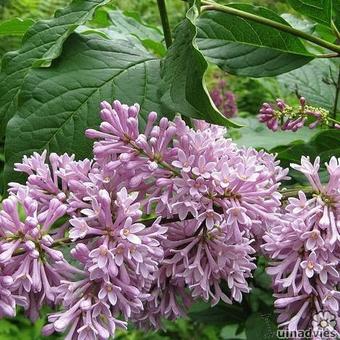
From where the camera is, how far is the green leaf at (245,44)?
870 mm

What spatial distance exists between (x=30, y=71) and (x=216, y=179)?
0.31m

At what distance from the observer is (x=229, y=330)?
191 cm

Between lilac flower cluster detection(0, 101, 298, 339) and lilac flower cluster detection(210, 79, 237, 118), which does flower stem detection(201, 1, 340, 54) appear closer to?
lilac flower cluster detection(0, 101, 298, 339)

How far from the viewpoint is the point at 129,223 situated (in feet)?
2.08

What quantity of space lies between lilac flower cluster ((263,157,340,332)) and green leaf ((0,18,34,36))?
576 millimetres

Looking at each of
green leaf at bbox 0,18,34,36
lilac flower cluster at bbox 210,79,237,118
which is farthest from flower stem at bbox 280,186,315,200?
lilac flower cluster at bbox 210,79,237,118

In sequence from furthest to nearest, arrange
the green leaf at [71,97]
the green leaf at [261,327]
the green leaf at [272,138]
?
the green leaf at [272,138], the green leaf at [261,327], the green leaf at [71,97]

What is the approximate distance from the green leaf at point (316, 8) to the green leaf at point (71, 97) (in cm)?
25

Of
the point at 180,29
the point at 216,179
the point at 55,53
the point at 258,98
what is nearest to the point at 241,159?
the point at 216,179

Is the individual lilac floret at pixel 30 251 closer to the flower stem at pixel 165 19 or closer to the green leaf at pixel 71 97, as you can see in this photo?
the green leaf at pixel 71 97

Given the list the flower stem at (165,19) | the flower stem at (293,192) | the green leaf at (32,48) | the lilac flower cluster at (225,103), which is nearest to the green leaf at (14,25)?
the green leaf at (32,48)

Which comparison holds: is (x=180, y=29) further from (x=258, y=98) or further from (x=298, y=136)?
(x=258, y=98)

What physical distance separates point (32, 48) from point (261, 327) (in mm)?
570

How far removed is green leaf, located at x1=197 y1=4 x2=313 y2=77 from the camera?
87cm
